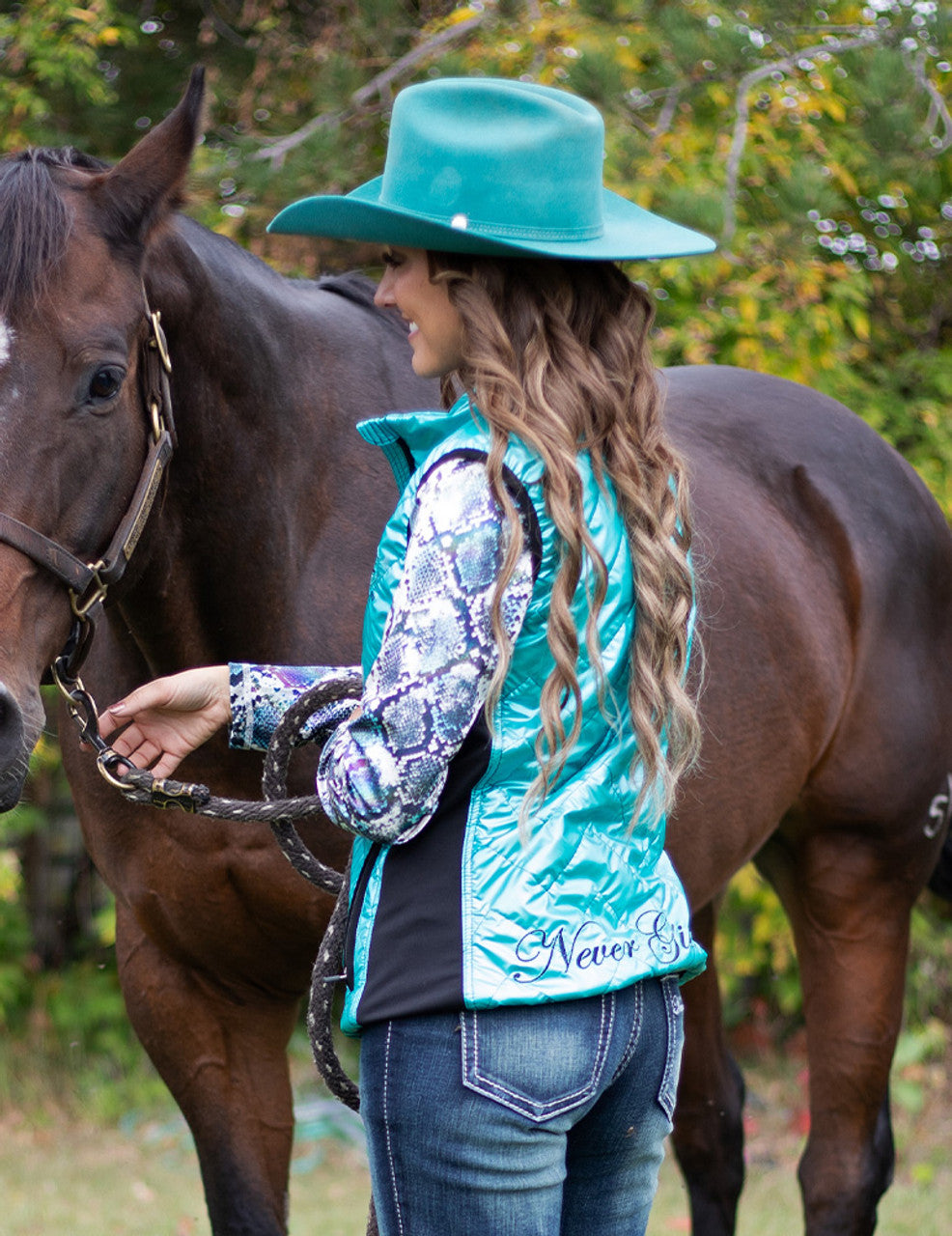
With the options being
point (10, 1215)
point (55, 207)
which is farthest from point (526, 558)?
point (10, 1215)

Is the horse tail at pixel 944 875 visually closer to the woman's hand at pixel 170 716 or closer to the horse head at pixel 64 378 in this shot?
the woman's hand at pixel 170 716

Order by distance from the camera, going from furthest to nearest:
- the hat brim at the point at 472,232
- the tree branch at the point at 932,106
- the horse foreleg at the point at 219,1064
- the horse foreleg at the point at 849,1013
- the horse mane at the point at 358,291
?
the tree branch at the point at 932,106
the horse foreleg at the point at 849,1013
the horse mane at the point at 358,291
the horse foreleg at the point at 219,1064
the hat brim at the point at 472,232

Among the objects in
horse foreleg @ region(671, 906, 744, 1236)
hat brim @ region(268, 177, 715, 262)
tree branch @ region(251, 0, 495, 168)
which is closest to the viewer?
hat brim @ region(268, 177, 715, 262)

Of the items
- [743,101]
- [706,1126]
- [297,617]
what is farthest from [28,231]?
[743,101]

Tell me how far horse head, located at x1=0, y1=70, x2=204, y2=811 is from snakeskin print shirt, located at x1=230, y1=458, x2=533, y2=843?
1.57 feet

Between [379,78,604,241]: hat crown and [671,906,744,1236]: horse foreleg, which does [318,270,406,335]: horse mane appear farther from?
[671,906,744,1236]: horse foreleg

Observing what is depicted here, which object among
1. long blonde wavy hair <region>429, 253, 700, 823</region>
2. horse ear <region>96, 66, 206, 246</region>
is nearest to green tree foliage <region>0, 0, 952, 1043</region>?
horse ear <region>96, 66, 206, 246</region>

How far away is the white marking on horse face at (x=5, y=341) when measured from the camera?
1.64 meters

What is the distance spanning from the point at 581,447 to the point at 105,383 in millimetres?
688

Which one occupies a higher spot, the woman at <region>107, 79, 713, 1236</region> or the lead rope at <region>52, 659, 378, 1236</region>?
the woman at <region>107, 79, 713, 1236</region>

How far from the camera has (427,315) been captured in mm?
1488

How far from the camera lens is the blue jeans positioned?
134cm

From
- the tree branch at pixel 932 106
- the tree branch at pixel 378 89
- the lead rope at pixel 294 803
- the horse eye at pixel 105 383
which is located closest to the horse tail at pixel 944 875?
the tree branch at pixel 932 106

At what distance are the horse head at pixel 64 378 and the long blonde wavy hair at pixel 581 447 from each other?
1.70 ft
